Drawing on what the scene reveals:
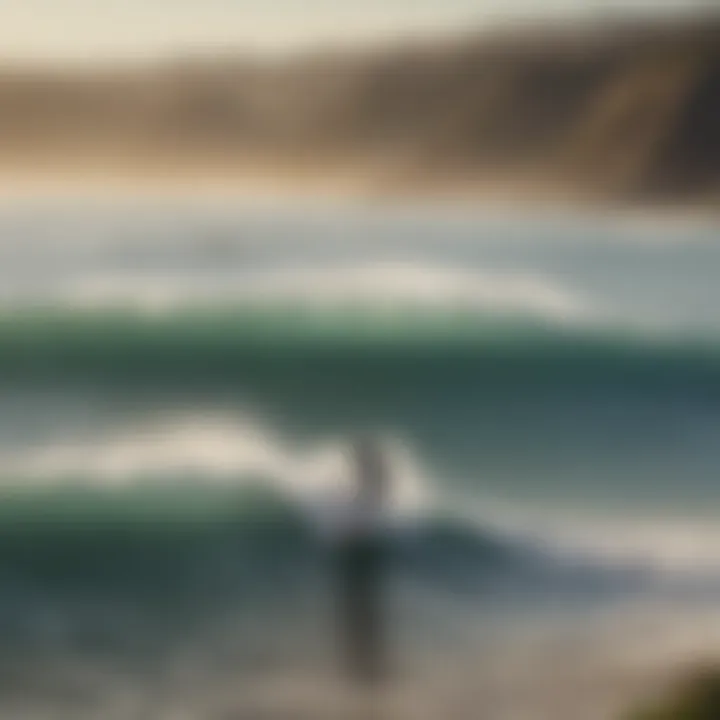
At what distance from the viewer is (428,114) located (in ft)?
2.95

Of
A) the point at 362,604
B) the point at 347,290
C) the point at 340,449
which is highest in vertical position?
the point at 347,290

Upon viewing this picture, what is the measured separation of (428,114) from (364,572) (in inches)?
16.5

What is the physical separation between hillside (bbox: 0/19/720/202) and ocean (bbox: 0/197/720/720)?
0.04 metres

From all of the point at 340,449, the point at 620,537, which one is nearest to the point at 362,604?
the point at 340,449

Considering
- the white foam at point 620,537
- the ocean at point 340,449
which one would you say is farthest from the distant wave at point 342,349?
the white foam at point 620,537

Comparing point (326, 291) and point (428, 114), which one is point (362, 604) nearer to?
point (326, 291)

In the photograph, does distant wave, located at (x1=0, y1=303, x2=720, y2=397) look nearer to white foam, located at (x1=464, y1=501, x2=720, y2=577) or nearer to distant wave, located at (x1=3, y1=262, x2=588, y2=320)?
distant wave, located at (x1=3, y1=262, x2=588, y2=320)

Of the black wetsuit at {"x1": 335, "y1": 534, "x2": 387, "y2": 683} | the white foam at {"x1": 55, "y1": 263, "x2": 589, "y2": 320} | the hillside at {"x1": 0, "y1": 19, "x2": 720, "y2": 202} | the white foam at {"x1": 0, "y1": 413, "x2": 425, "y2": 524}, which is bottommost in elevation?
the black wetsuit at {"x1": 335, "y1": 534, "x2": 387, "y2": 683}

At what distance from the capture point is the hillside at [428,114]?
896 mm

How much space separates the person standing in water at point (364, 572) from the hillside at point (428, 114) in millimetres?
270

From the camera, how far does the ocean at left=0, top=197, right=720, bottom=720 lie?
2.84 ft

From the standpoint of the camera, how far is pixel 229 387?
89cm

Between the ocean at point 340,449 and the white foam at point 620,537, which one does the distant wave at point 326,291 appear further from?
the white foam at point 620,537

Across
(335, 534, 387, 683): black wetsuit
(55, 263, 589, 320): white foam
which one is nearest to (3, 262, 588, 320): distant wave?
(55, 263, 589, 320): white foam
